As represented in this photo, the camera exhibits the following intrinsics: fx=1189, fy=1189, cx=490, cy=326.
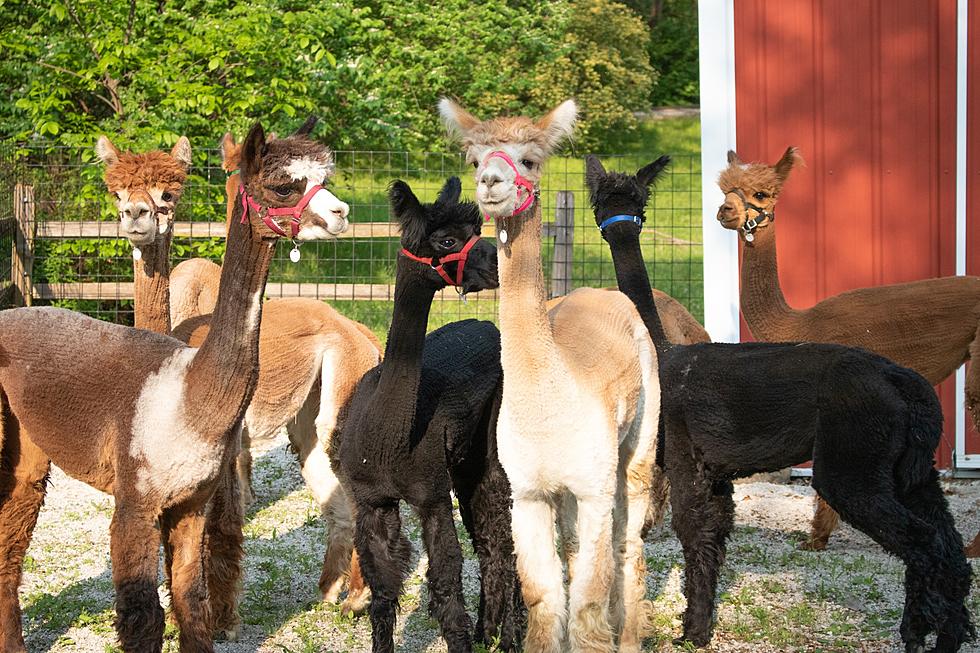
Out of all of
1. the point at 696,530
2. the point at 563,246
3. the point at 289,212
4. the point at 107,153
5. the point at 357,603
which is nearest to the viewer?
the point at 289,212

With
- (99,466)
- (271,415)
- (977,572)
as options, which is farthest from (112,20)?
(977,572)

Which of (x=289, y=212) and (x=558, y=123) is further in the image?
(x=558, y=123)

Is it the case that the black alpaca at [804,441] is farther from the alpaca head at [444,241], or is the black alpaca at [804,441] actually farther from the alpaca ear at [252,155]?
Result: the alpaca ear at [252,155]

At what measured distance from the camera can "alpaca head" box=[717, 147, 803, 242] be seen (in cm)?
724

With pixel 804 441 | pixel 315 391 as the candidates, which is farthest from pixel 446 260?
pixel 315 391

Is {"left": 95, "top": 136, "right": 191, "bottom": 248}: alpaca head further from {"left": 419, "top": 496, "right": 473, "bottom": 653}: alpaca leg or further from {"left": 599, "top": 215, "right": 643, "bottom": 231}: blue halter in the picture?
{"left": 419, "top": 496, "right": 473, "bottom": 653}: alpaca leg

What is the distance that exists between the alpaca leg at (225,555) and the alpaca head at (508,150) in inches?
77.1

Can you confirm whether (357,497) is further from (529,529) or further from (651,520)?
(651,520)

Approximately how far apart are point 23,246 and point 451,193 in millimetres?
8650

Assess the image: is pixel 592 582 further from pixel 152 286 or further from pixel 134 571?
pixel 152 286

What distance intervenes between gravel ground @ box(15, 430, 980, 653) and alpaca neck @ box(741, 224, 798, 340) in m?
1.38

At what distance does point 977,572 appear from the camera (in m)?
6.63

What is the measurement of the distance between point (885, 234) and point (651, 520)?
410 cm

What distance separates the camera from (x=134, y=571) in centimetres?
455
